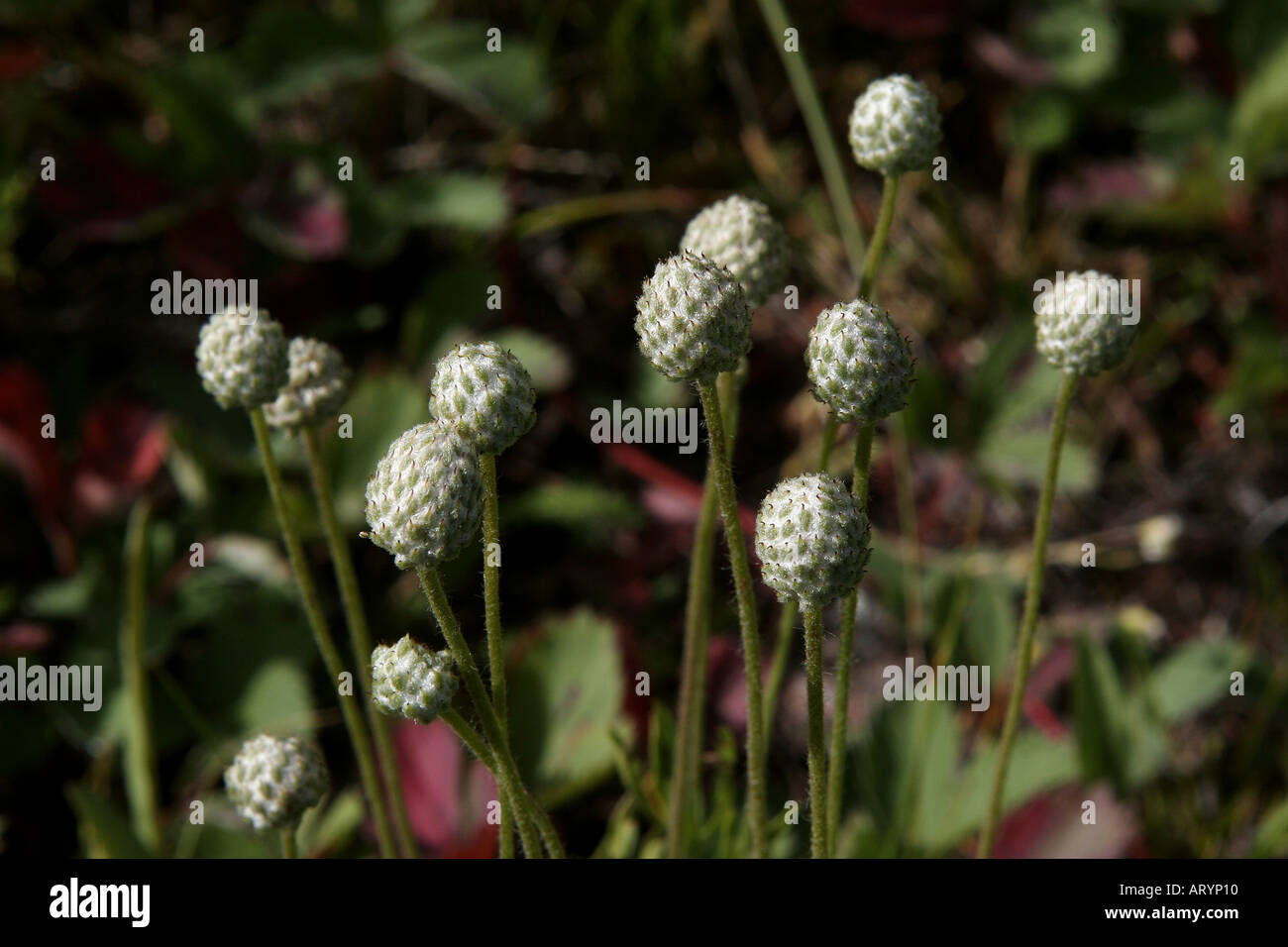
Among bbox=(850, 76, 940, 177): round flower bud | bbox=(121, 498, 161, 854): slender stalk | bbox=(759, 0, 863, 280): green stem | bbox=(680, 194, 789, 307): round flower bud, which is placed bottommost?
bbox=(121, 498, 161, 854): slender stalk

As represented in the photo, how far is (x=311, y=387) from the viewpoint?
174 cm

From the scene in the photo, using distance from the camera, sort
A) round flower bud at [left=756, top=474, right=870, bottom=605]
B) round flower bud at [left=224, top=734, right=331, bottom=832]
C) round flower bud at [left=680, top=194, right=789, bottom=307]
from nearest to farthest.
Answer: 1. round flower bud at [left=756, top=474, right=870, bottom=605]
2. round flower bud at [left=224, top=734, right=331, bottom=832]
3. round flower bud at [left=680, top=194, right=789, bottom=307]

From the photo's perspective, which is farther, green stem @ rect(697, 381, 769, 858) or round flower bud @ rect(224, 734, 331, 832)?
round flower bud @ rect(224, 734, 331, 832)

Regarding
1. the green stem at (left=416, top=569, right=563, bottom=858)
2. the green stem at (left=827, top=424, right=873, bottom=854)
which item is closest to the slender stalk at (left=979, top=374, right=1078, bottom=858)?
the green stem at (left=827, top=424, right=873, bottom=854)

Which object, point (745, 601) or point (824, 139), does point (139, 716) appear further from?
point (824, 139)

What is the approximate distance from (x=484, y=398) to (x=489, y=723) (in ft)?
1.09

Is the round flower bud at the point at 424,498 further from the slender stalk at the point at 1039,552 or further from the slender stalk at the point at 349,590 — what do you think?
the slender stalk at the point at 1039,552

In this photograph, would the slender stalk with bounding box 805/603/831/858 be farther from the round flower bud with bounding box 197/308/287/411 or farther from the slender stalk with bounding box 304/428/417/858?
the round flower bud with bounding box 197/308/287/411

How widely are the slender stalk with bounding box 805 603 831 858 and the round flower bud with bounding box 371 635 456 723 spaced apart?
362 mm

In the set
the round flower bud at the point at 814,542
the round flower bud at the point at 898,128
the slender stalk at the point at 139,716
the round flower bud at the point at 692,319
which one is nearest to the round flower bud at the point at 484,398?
the round flower bud at the point at 692,319

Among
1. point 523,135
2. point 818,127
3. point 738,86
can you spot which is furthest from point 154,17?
point 818,127

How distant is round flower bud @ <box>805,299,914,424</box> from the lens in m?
1.31

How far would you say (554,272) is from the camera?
3428mm

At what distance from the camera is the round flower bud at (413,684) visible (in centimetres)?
130
